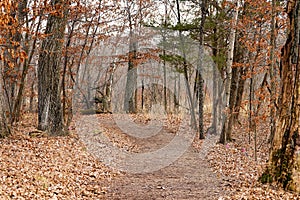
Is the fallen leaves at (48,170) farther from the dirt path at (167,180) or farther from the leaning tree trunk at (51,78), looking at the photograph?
the leaning tree trunk at (51,78)

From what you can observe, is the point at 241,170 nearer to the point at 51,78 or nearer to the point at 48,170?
the point at 48,170

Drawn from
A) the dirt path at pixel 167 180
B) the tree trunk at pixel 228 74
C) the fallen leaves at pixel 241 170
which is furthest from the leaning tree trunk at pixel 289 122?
the tree trunk at pixel 228 74

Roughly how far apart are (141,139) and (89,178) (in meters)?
6.74

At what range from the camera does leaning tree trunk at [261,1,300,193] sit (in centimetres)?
632

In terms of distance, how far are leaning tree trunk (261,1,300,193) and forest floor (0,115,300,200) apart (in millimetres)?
323

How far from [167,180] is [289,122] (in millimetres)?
3175

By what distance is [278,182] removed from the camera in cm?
651

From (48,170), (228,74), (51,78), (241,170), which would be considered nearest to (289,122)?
(241,170)

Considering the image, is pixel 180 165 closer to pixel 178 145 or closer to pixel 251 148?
pixel 178 145

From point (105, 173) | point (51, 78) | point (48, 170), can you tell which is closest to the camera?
point (48, 170)

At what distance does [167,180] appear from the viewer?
313 inches

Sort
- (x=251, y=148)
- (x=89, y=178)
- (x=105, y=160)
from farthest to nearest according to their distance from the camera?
(x=251, y=148)
(x=105, y=160)
(x=89, y=178)

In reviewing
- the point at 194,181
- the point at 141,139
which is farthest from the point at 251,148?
the point at 194,181

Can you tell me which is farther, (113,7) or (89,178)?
(113,7)
